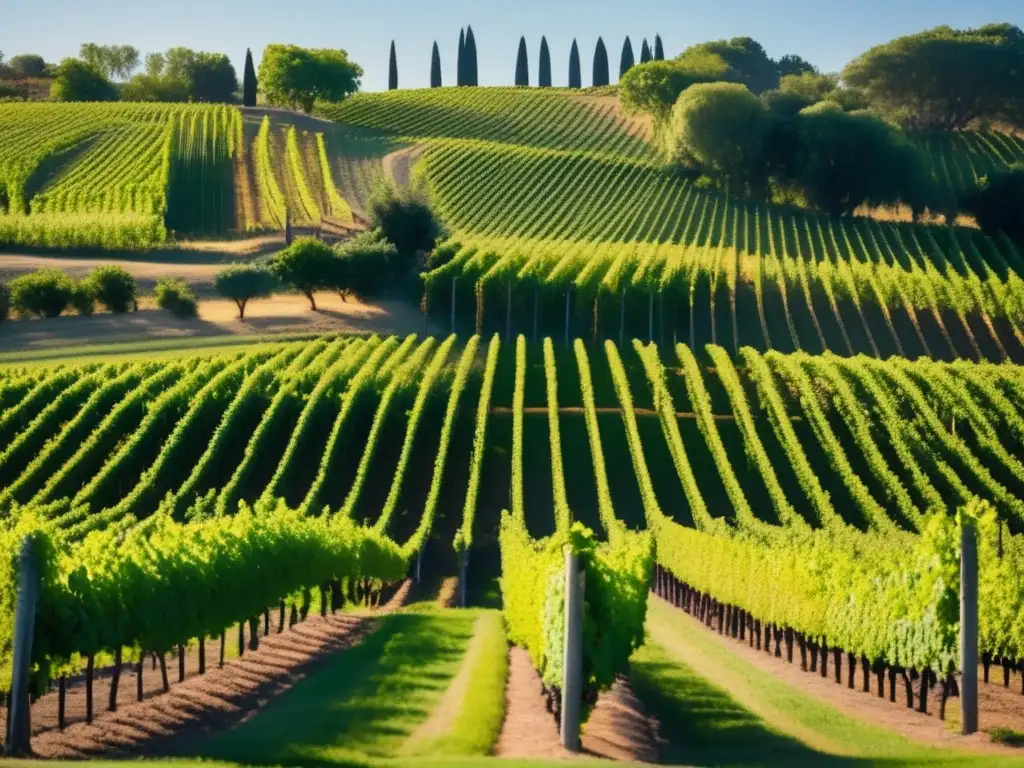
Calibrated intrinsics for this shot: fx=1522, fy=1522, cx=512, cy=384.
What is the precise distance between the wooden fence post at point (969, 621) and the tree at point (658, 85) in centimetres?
11295

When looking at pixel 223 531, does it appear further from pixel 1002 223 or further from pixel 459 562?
pixel 1002 223

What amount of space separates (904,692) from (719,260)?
185 ft

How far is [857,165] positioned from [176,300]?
158ft

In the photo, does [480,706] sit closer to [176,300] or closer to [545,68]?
[176,300]

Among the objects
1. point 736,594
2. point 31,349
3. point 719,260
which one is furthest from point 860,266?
point 736,594

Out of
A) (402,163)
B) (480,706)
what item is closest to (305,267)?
(402,163)

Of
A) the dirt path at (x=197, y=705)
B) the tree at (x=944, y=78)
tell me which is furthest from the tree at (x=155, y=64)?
the dirt path at (x=197, y=705)

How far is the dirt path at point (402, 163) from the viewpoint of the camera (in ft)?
347

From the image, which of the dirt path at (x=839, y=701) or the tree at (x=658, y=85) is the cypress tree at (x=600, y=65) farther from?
the dirt path at (x=839, y=701)

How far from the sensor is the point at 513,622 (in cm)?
2606

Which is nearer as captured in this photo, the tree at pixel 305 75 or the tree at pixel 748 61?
the tree at pixel 305 75

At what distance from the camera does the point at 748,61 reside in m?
191

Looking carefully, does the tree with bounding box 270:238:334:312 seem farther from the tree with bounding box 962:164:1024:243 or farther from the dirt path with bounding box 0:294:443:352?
the tree with bounding box 962:164:1024:243

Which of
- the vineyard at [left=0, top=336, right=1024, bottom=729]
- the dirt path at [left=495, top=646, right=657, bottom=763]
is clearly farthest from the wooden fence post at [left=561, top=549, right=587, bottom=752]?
the vineyard at [left=0, top=336, right=1024, bottom=729]
